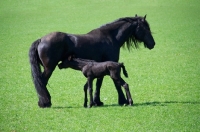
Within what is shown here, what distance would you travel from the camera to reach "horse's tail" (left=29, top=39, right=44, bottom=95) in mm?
10219

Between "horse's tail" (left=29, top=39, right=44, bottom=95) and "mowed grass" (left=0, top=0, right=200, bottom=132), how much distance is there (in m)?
0.61

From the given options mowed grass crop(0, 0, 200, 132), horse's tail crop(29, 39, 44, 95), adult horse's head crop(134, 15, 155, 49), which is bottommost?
mowed grass crop(0, 0, 200, 132)

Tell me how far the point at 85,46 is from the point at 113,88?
10.7 feet

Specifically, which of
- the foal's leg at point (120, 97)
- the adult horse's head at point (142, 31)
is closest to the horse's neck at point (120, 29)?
the adult horse's head at point (142, 31)

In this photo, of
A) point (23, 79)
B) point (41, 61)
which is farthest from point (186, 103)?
point (23, 79)

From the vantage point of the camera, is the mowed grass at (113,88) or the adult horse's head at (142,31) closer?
the mowed grass at (113,88)

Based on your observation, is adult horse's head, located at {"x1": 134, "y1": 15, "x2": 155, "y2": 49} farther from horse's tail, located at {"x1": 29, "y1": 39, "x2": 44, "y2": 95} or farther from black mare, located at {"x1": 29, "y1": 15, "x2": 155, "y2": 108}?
horse's tail, located at {"x1": 29, "y1": 39, "x2": 44, "y2": 95}

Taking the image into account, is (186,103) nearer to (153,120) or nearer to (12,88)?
(153,120)

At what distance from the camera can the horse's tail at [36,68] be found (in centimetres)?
1022

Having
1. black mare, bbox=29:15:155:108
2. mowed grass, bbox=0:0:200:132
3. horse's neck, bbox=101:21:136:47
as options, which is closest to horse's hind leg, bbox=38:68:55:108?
black mare, bbox=29:15:155:108

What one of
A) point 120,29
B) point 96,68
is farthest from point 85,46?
point 120,29

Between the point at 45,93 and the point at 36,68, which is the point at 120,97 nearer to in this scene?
the point at 45,93

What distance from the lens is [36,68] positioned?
1032cm

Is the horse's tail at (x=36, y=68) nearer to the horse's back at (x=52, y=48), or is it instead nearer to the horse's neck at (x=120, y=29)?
the horse's back at (x=52, y=48)
